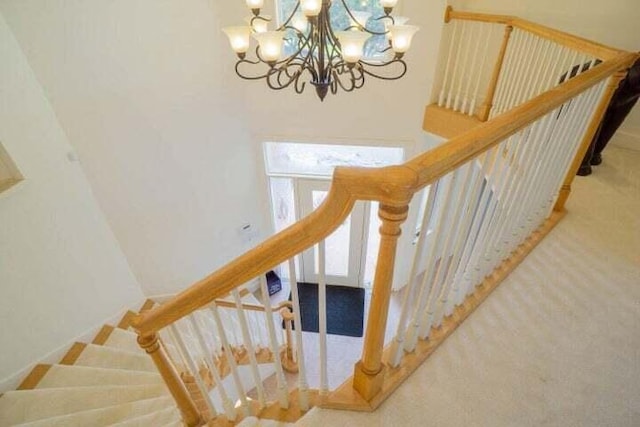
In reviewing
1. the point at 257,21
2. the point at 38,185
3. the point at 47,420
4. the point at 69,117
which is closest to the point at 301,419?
the point at 47,420

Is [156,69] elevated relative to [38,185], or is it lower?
elevated

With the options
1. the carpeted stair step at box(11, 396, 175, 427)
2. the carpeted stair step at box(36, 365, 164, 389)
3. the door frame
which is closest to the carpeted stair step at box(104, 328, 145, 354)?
the carpeted stair step at box(36, 365, 164, 389)

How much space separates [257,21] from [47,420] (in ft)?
9.12

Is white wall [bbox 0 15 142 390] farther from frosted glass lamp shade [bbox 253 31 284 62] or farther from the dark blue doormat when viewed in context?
the dark blue doormat

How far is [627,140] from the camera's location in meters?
2.89

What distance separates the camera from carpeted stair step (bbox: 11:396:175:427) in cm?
202

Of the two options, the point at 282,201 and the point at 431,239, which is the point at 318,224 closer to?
the point at 431,239

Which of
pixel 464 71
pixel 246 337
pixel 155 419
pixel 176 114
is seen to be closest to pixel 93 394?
pixel 155 419

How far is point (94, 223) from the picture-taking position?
2.85 meters

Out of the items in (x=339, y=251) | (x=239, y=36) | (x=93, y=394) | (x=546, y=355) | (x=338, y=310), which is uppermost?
(x=239, y=36)

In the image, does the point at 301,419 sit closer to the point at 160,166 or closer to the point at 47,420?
the point at 47,420

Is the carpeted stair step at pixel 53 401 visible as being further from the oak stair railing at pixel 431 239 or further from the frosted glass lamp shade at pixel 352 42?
the frosted glass lamp shade at pixel 352 42

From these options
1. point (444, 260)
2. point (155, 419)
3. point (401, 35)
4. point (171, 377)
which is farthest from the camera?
point (155, 419)

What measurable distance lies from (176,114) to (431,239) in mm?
2800
